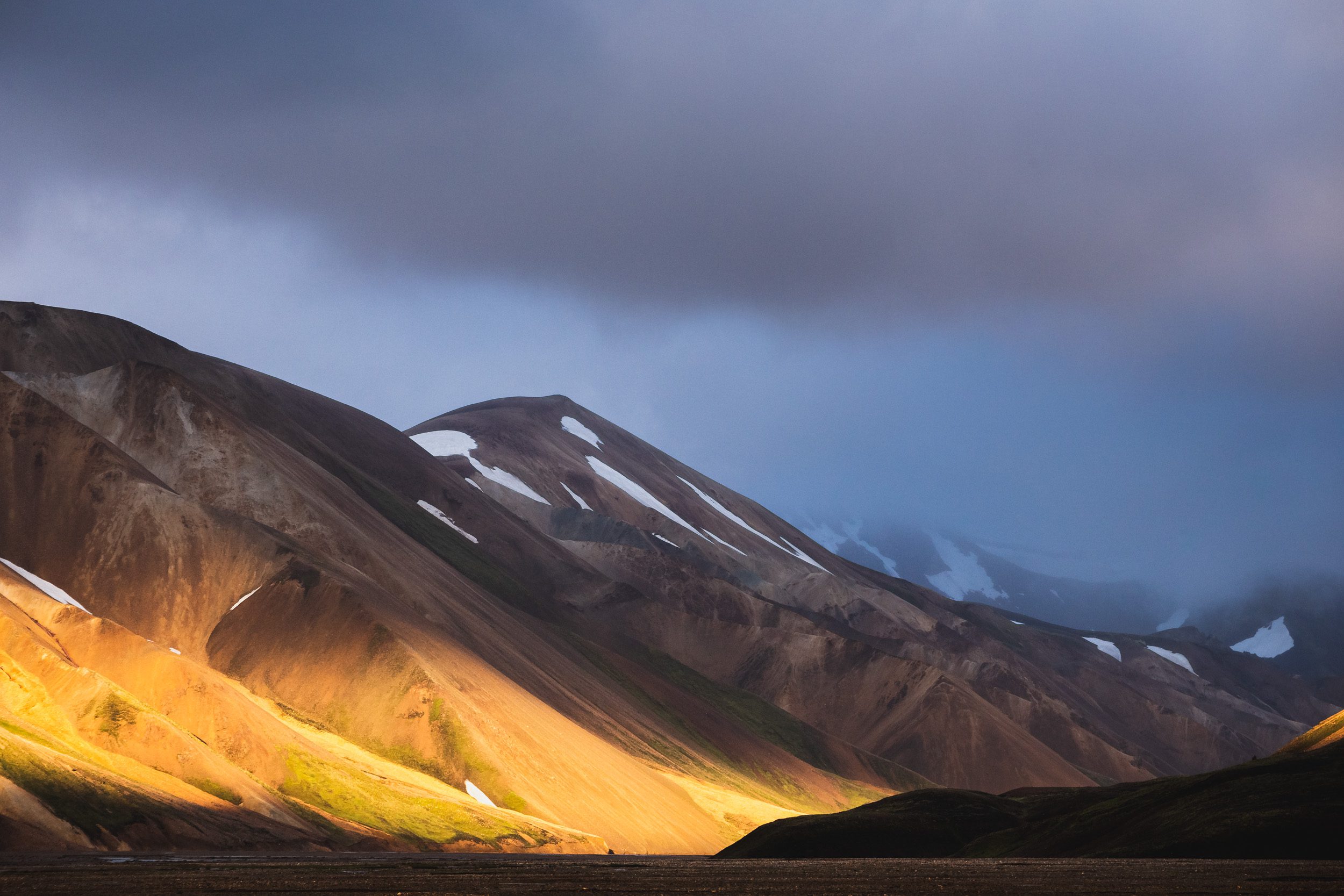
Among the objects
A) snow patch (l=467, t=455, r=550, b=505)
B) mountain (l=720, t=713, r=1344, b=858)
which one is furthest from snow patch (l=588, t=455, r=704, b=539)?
mountain (l=720, t=713, r=1344, b=858)

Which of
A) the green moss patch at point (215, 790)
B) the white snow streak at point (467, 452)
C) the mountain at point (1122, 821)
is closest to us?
the mountain at point (1122, 821)

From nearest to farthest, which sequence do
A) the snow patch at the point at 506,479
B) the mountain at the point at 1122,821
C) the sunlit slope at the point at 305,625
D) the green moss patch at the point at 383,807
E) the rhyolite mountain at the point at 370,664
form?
1. the mountain at the point at 1122,821
2. the rhyolite mountain at the point at 370,664
3. the green moss patch at the point at 383,807
4. the sunlit slope at the point at 305,625
5. the snow patch at the point at 506,479

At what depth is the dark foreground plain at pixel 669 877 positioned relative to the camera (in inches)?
934

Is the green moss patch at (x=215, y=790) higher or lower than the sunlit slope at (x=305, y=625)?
lower

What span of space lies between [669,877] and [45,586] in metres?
52.5

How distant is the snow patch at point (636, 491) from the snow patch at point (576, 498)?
14.8m

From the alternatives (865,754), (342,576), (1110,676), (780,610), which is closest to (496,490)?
(780,610)

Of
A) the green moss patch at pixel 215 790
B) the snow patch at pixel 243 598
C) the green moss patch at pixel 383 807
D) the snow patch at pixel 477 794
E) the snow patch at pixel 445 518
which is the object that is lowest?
the green moss patch at pixel 215 790

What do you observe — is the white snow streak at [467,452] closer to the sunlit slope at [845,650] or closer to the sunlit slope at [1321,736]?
the sunlit slope at [845,650]

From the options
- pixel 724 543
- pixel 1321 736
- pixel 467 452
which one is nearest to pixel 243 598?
pixel 1321 736

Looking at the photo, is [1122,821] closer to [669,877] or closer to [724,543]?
[669,877]

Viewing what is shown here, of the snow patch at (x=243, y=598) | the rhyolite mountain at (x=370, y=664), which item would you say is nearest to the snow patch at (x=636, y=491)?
the rhyolite mountain at (x=370, y=664)

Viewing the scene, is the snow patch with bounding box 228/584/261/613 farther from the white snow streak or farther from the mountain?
the white snow streak

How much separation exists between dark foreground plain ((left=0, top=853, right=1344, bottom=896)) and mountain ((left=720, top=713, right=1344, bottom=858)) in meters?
2.73
